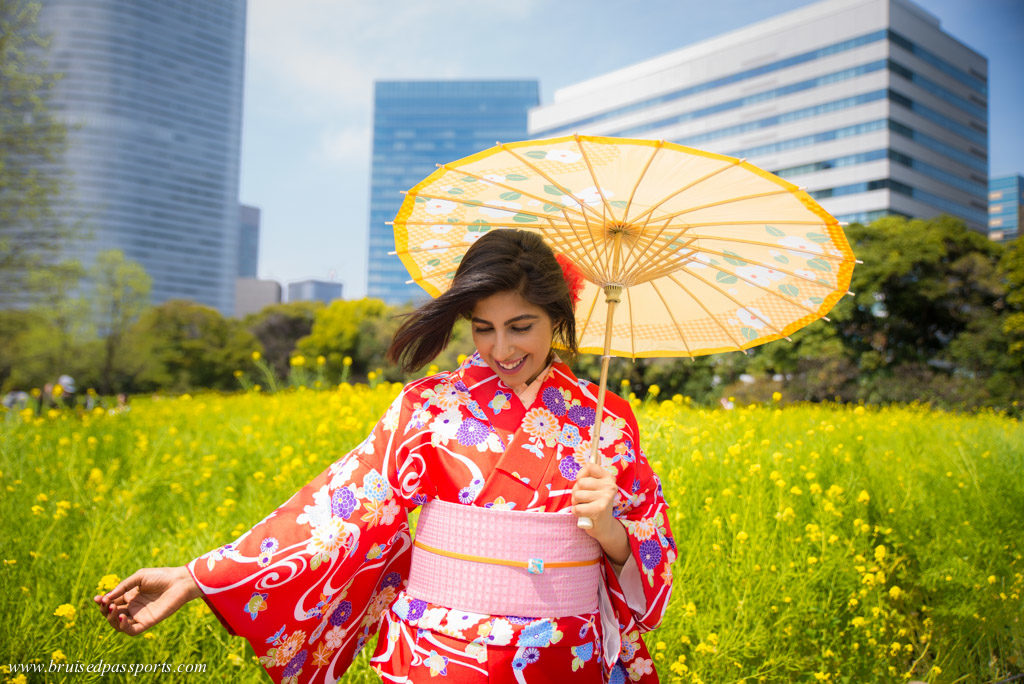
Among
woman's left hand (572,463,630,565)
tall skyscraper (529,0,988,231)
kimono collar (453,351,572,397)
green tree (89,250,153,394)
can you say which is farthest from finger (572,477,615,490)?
tall skyscraper (529,0,988,231)

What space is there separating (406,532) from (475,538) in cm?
28

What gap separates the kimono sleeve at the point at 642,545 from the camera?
1.42m

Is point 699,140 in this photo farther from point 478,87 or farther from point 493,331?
point 478,87

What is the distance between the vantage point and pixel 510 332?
1434 millimetres

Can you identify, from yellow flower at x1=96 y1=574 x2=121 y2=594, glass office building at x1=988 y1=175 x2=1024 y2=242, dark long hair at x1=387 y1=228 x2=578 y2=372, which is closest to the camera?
dark long hair at x1=387 y1=228 x2=578 y2=372

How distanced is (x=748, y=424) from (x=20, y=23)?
13.4 metres

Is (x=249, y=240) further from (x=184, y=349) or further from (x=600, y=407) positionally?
(x=600, y=407)

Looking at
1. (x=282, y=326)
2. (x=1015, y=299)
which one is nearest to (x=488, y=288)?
(x=1015, y=299)

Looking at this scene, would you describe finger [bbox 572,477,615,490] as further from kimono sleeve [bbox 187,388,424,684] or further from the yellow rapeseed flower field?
the yellow rapeseed flower field

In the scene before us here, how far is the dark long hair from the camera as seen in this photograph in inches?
55.5

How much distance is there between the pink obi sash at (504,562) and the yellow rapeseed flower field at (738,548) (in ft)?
3.29

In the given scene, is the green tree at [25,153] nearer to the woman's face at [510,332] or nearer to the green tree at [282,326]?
the woman's face at [510,332]

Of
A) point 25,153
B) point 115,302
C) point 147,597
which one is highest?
point 25,153

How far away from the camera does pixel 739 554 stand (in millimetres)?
2545
